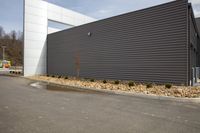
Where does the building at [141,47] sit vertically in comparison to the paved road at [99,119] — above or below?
above

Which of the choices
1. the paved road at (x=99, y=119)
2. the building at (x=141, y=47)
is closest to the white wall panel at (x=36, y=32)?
the building at (x=141, y=47)

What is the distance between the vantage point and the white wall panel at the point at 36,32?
2097 centimetres

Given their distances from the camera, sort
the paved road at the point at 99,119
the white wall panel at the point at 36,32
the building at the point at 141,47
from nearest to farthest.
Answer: the paved road at the point at 99,119 → the building at the point at 141,47 → the white wall panel at the point at 36,32

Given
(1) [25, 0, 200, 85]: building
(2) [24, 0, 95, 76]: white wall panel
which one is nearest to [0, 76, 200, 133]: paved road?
(1) [25, 0, 200, 85]: building

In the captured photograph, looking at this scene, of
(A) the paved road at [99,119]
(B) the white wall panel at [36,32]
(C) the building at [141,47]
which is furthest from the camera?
(B) the white wall panel at [36,32]

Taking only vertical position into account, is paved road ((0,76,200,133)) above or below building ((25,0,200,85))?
below

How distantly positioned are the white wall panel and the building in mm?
5241

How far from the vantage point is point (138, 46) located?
12.8 meters

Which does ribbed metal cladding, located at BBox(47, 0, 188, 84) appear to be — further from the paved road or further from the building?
the paved road

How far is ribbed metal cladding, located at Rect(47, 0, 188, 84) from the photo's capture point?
10.8 meters

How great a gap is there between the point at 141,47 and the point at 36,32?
14.3 m

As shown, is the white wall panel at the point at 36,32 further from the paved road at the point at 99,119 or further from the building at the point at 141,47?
the paved road at the point at 99,119

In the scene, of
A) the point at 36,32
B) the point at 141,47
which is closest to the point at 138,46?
the point at 141,47

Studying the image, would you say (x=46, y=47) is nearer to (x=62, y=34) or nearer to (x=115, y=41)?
(x=62, y=34)
